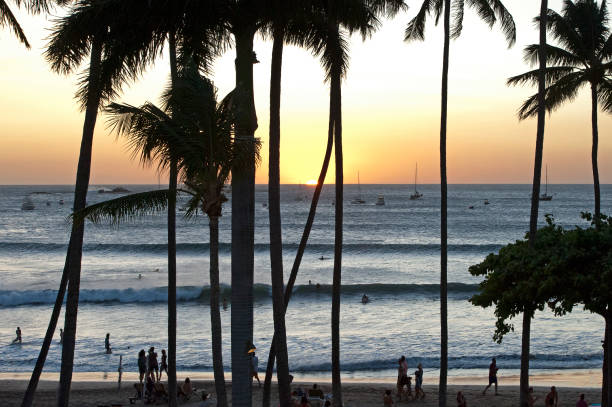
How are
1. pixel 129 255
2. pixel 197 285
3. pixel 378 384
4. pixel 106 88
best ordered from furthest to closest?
pixel 129 255 < pixel 197 285 < pixel 378 384 < pixel 106 88

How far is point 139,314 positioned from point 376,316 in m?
14.4

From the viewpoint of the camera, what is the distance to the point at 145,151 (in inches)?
387

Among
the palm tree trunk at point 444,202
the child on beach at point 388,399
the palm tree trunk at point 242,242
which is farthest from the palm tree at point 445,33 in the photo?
the palm tree trunk at point 242,242

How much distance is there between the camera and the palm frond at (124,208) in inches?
365

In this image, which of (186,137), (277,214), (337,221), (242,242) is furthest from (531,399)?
(186,137)

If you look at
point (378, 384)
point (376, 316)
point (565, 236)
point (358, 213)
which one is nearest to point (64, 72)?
point (565, 236)

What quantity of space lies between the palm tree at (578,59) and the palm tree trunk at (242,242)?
985 centimetres

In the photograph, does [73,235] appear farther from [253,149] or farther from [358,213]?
[358,213]

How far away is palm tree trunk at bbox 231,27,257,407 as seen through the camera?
9.44 metres

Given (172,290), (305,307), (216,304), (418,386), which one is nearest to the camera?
(216,304)

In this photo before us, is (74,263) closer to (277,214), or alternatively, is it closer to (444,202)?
(277,214)

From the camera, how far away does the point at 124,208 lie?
9547 mm

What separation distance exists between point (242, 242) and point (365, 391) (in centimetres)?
1403

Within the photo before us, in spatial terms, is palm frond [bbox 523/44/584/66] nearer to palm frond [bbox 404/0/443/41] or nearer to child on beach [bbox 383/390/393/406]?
palm frond [bbox 404/0/443/41]
